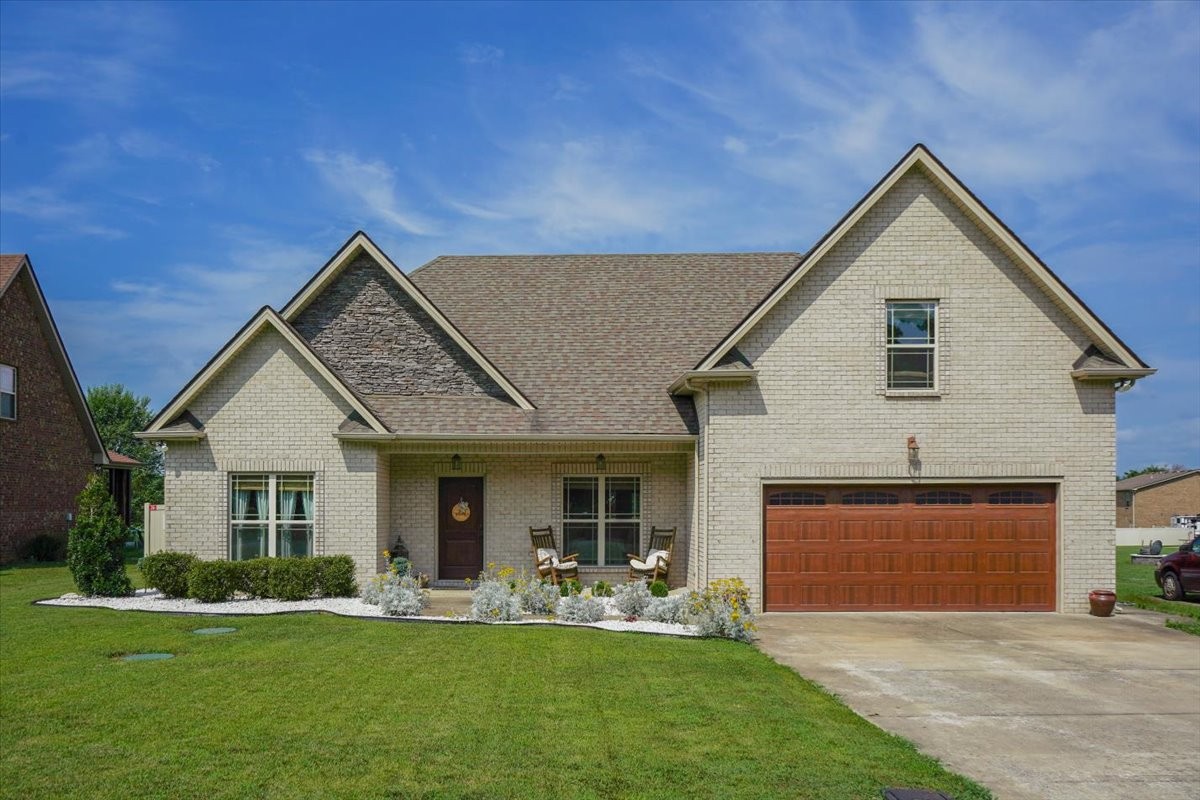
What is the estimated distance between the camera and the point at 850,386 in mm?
17016

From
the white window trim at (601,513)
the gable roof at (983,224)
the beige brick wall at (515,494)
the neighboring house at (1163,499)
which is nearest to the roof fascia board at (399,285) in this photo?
the beige brick wall at (515,494)

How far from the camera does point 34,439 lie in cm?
2889

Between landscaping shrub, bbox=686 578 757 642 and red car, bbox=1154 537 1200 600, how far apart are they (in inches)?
436

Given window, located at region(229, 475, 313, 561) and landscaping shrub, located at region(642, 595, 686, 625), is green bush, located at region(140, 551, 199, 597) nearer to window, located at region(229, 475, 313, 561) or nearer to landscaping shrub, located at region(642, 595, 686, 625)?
window, located at region(229, 475, 313, 561)

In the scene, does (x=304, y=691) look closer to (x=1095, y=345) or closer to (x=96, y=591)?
(x=96, y=591)

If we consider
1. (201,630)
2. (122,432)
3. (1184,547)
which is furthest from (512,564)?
(122,432)

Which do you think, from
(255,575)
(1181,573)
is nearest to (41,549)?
(255,575)

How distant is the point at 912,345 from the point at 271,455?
1138 cm

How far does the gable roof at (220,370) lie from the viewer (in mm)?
17500

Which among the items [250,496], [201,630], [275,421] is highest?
[275,421]

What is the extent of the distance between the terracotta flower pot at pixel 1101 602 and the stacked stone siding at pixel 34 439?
26396 millimetres

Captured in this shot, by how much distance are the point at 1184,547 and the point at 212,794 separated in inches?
789

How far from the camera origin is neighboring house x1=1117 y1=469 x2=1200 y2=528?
73250mm

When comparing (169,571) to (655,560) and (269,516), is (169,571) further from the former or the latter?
(655,560)
